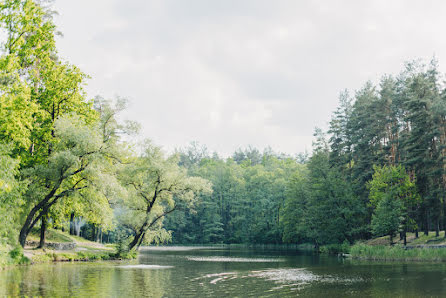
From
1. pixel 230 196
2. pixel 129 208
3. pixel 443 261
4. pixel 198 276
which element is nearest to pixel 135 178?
pixel 129 208

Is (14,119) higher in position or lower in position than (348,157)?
lower

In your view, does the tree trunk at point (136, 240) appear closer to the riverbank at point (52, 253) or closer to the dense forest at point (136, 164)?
the dense forest at point (136, 164)

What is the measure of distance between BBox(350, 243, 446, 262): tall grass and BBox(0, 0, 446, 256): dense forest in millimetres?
4696

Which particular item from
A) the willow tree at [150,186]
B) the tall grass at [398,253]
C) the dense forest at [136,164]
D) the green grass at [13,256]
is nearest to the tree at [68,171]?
the dense forest at [136,164]

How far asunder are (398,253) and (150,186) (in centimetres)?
2737

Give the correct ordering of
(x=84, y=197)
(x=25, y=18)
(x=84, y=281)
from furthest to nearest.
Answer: (x=84, y=197) → (x=25, y=18) → (x=84, y=281)

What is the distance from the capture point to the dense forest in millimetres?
28031

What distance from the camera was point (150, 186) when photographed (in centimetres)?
4503

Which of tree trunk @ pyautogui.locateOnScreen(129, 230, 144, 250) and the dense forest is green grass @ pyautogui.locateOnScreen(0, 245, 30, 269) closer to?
the dense forest

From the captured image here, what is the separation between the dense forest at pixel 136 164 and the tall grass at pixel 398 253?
4.70 m

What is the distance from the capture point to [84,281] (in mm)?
21938

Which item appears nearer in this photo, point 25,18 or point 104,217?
point 25,18

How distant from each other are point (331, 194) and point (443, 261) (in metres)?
26.2

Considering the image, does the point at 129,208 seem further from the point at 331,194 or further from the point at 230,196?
the point at 230,196
